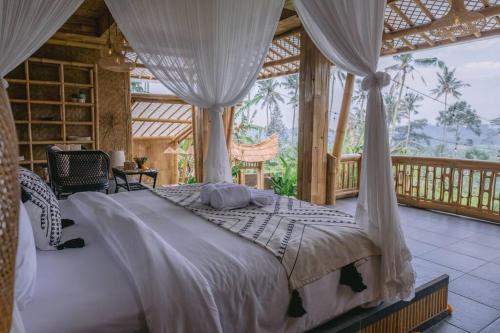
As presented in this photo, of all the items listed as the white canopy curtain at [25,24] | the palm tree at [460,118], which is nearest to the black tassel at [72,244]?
the white canopy curtain at [25,24]

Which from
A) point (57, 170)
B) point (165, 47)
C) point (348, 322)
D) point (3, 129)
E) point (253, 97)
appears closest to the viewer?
point (3, 129)

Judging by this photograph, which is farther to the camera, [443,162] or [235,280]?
[443,162]

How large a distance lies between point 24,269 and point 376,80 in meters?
1.78

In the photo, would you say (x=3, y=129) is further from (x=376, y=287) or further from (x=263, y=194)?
(x=263, y=194)

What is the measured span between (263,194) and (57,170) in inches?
91.6

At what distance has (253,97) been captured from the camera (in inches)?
549

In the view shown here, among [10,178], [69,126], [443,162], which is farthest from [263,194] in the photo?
[69,126]

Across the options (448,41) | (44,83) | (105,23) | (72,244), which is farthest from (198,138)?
(72,244)

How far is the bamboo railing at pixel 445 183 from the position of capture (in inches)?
160

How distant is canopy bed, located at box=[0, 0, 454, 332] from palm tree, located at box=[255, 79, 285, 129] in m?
11.5

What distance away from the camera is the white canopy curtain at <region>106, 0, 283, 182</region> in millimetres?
2744

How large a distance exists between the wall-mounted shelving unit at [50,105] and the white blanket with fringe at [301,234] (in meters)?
3.85

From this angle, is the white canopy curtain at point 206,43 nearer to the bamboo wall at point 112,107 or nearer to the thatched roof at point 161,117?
the bamboo wall at point 112,107

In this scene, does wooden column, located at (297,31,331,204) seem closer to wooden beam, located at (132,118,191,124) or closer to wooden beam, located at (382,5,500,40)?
wooden beam, located at (382,5,500,40)
